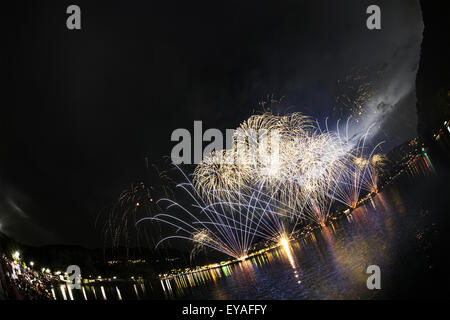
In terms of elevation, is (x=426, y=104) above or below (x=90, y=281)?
above

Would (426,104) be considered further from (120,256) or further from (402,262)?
(120,256)

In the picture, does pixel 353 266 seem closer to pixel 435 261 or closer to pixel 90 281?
pixel 435 261
